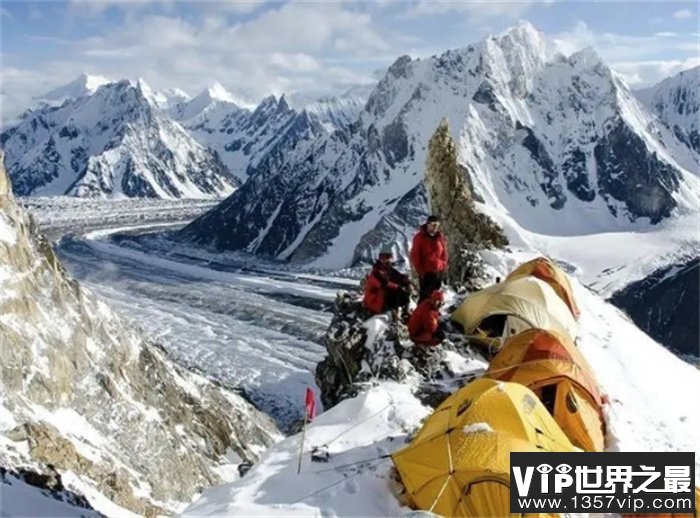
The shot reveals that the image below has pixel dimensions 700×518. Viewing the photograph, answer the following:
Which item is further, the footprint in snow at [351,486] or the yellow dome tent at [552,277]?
the yellow dome tent at [552,277]

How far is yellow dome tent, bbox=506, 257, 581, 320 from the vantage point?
1047 inches

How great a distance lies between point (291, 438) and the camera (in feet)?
55.1

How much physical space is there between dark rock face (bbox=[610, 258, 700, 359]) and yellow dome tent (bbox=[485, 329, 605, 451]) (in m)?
136

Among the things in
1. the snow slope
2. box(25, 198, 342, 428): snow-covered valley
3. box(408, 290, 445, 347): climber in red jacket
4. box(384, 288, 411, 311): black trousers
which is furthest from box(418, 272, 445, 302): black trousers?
box(25, 198, 342, 428): snow-covered valley

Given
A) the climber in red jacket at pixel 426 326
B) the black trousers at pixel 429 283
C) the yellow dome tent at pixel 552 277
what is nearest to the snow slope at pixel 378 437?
the yellow dome tent at pixel 552 277

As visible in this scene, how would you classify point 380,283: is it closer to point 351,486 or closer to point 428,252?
point 428,252

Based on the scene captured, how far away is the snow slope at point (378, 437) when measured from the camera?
44.7 feet

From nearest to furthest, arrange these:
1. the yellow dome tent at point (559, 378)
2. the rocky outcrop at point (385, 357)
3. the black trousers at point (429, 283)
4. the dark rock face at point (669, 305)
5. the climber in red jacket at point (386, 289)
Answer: the yellow dome tent at point (559, 378)
the rocky outcrop at point (385, 357)
the black trousers at point (429, 283)
the climber in red jacket at point (386, 289)
the dark rock face at point (669, 305)

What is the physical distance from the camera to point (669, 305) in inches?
6225

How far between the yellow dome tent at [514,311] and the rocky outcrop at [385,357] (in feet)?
3.51

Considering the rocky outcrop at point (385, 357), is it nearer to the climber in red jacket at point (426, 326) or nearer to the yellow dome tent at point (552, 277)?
the climber in red jacket at point (426, 326)

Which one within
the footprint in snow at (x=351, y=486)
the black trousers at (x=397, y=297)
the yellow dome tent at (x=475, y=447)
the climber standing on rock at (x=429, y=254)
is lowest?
the footprint in snow at (x=351, y=486)

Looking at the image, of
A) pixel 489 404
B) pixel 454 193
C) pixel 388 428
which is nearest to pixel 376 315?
pixel 388 428

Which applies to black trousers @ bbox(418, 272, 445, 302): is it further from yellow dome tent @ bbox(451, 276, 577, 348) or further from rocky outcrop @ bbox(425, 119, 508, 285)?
rocky outcrop @ bbox(425, 119, 508, 285)
